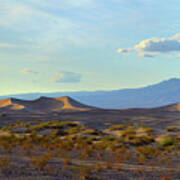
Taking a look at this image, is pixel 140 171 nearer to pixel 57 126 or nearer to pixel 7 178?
pixel 7 178

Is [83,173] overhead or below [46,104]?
below

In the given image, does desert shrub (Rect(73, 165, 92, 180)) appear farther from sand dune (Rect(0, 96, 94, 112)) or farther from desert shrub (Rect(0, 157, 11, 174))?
sand dune (Rect(0, 96, 94, 112))

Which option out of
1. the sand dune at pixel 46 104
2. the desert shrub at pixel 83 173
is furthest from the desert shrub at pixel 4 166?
the sand dune at pixel 46 104

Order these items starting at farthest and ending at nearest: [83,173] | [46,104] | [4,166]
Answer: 1. [46,104]
2. [4,166]
3. [83,173]

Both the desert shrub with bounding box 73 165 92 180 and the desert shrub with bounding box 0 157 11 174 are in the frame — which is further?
the desert shrub with bounding box 0 157 11 174

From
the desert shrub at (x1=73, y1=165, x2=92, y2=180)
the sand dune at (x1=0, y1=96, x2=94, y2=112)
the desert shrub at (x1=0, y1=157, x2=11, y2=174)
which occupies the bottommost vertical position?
the desert shrub at (x1=73, y1=165, x2=92, y2=180)

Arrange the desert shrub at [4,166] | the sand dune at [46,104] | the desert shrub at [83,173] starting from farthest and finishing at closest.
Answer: the sand dune at [46,104] < the desert shrub at [4,166] < the desert shrub at [83,173]

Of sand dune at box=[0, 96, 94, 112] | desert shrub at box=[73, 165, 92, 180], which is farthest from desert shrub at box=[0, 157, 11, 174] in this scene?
sand dune at box=[0, 96, 94, 112]

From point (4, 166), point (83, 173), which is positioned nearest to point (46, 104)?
point (4, 166)

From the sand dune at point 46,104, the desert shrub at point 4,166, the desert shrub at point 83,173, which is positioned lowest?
the desert shrub at point 83,173

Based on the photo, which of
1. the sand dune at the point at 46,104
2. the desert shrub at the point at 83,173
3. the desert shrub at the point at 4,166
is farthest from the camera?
the sand dune at the point at 46,104

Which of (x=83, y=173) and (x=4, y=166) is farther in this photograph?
(x=4, y=166)

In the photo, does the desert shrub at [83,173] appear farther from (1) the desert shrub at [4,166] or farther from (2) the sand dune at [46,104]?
(2) the sand dune at [46,104]

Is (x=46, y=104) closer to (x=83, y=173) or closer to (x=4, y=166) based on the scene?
(x=4, y=166)
